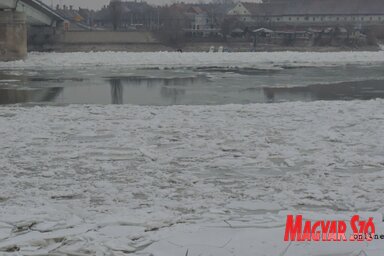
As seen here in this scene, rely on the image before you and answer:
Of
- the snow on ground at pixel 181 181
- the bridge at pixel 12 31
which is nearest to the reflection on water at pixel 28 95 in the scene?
the snow on ground at pixel 181 181

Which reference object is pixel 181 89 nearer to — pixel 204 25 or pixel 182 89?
pixel 182 89

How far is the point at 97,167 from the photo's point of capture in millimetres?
8453

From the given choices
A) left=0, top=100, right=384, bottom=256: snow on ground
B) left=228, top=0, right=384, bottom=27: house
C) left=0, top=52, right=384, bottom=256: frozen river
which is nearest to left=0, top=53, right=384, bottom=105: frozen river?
left=0, top=52, right=384, bottom=256: frozen river

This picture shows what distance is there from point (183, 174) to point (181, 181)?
1.30 feet

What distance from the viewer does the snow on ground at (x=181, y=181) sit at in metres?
5.43

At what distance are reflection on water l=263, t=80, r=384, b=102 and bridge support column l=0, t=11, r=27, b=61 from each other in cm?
2464

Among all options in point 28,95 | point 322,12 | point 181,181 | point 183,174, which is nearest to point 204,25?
point 322,12

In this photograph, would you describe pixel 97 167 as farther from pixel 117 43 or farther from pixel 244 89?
pixel 117 43

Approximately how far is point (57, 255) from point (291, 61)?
128 ft

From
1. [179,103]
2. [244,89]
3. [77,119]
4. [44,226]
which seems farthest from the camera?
[244,89]

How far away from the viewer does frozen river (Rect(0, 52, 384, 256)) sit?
5457 mm

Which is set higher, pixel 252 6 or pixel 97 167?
pixel 252 6

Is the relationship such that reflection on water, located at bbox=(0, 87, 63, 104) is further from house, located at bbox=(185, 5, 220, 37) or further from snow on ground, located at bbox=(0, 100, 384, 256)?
house, located at bbox=(185, 5, 220, 37)

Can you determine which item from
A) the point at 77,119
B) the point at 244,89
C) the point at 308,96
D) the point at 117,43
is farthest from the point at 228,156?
the point at 117,43
